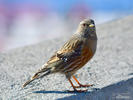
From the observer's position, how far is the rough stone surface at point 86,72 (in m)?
3.25

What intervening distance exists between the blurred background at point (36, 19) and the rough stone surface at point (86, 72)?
13.6 ft

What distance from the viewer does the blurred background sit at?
9.78m

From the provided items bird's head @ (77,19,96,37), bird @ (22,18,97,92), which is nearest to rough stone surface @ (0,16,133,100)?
bird @ (22,18,97,92)

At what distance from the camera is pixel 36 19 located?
10.6 m

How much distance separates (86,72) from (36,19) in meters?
6.83

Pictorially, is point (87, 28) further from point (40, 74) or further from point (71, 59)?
point (40, 74)

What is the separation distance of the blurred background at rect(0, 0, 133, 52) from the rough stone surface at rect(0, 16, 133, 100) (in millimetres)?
4157

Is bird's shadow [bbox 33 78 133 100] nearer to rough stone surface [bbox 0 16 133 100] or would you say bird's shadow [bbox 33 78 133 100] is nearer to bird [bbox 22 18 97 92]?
rough stone surface [bbox 0 16 133 100]

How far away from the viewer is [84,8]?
33.9ft

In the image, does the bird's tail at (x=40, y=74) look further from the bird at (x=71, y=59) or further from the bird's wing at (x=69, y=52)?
the bird's wing at (x=69, y=52)

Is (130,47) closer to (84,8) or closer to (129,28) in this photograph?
(129,28)

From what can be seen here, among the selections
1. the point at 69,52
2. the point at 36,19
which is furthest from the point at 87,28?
the point at 36,19

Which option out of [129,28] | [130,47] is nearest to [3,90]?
[130,47]

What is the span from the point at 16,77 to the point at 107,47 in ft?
5.47
